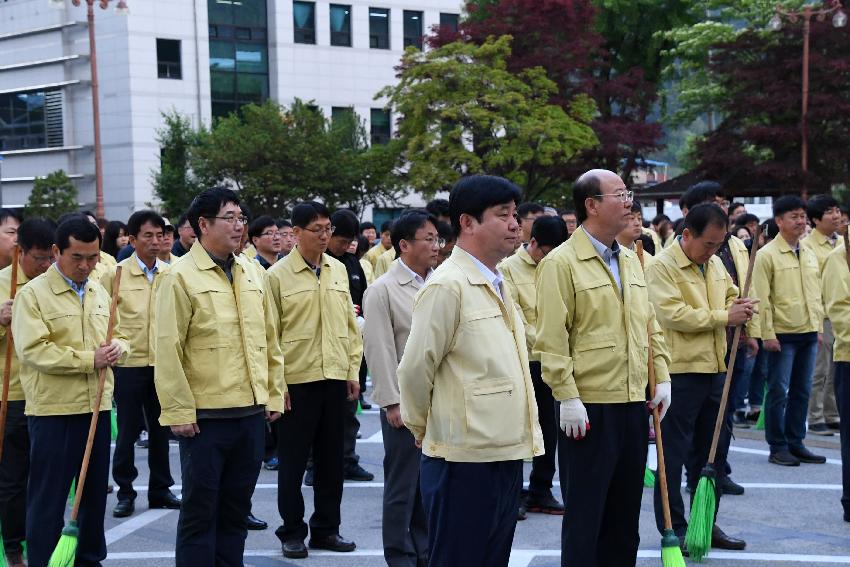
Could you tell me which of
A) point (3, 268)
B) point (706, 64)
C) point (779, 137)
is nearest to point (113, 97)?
point (706, 64)

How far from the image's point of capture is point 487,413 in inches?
175

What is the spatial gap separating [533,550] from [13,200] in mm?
43743

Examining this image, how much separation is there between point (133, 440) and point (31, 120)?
132ft

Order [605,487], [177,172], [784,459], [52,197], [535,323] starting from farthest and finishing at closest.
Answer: [52,197], [177,172], [784,459], [535,323], [605,487]

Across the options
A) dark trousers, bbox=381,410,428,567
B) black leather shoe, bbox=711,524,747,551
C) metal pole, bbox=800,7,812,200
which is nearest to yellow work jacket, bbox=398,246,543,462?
dark trousers, bbox=381,410,428,567

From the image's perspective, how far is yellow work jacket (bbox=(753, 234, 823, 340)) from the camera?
32.4ft

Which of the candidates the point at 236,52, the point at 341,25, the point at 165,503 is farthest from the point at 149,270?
the point at 341,25

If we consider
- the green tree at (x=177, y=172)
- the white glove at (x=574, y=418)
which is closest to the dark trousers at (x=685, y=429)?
the white glove at (x=574, y=418)

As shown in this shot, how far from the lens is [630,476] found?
551 cm

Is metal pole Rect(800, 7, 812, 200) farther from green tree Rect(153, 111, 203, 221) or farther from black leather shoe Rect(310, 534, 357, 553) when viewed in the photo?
black leather shoe Rect(310, 534, 357, 553)

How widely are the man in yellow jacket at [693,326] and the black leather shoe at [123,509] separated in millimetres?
3958

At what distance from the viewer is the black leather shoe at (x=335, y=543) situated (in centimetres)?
716

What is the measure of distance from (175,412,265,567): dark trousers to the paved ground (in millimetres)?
1201

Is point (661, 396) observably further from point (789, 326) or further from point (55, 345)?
point (789, 326)
